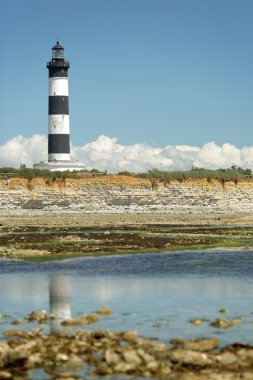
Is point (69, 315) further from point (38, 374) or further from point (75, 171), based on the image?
point (75, 171)

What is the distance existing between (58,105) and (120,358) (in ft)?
240

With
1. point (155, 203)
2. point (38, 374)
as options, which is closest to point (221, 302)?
point (38, 374)

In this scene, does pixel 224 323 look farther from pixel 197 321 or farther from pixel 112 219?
pixel 112 219

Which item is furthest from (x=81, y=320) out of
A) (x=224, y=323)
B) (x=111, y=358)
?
(x=111, y=358)

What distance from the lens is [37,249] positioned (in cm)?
4447

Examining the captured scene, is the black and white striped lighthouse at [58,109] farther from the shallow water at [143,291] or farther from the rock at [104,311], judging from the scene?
the rock at [104,311]

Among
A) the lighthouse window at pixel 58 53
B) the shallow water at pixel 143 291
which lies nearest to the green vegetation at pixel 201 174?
the lighthouse window at pixel 58 53

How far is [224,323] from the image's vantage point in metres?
22.0

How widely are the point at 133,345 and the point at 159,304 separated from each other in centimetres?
668

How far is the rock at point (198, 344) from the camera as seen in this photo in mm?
19000

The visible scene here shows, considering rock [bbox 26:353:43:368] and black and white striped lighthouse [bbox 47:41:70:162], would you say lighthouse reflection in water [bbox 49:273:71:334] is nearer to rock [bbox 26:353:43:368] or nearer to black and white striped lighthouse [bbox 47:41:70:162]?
rock [bbox 26:353:43:368]

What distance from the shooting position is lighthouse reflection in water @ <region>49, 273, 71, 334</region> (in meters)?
22.7

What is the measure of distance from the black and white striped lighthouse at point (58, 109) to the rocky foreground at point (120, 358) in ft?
231

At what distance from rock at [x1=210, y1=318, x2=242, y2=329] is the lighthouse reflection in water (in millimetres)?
4152
